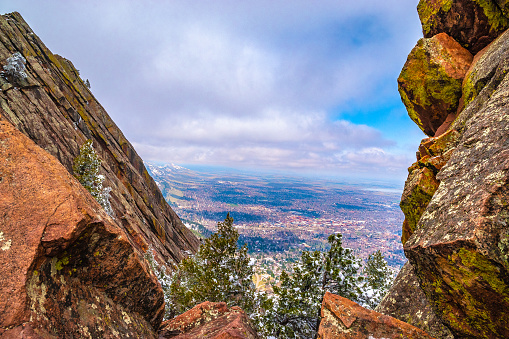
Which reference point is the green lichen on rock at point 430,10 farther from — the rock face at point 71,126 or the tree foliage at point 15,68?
the tree foliage at point 15,68

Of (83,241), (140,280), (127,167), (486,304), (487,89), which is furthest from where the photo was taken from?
(127,167)

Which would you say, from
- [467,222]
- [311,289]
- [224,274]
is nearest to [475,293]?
[467,222]

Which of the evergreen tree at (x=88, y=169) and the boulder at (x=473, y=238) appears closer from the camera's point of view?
the boulder at (x=473, y=238)

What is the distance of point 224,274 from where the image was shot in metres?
17.2

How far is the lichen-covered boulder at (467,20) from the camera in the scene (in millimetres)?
13369

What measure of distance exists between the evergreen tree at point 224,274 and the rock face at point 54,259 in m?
9.98

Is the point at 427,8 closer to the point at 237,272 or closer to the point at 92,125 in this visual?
the point at 237,272

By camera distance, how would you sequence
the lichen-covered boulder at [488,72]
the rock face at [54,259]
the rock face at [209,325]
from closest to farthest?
the rock face at [54,259] → the rock face at [209,325] → the lichen-covered boulder at [488,72]

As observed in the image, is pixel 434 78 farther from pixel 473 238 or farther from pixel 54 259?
pixel 54 259

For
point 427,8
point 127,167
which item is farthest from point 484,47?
point 127,167

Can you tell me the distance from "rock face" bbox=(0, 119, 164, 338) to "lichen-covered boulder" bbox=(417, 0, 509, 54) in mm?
24111

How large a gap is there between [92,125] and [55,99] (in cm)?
1133

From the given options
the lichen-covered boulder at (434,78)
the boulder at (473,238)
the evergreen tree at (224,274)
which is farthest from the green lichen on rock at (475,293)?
the lichen-covered boulder at (434,78)

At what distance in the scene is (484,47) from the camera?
14.5m
